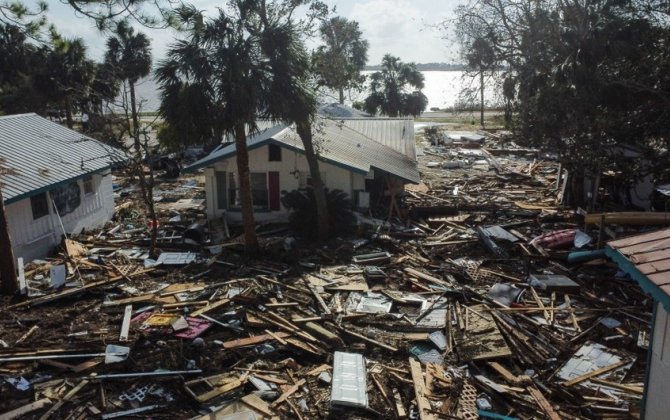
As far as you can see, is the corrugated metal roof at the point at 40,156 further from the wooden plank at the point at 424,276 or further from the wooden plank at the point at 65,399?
the wooden plank at the point at 424,276

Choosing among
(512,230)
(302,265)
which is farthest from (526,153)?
(302,265)

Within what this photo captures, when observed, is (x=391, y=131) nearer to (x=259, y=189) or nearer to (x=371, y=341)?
(x=259, y=189)

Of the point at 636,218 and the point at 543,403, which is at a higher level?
the point at 636,218

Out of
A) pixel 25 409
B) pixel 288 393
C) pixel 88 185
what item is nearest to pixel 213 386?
pixel 288 393

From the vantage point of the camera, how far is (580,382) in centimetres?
1045

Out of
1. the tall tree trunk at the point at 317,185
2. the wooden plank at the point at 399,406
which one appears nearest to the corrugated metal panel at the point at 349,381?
the wooden plank at the point at 399,406

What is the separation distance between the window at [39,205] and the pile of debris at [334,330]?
4.91ft

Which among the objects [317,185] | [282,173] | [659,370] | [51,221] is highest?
[282,173]

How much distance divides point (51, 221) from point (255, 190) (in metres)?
8.02

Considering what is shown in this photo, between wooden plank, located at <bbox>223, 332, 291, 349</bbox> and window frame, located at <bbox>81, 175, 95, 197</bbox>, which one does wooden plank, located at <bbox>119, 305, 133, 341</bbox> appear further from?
window frame, located at <bbox>81, 175, 95, 197</bbox>

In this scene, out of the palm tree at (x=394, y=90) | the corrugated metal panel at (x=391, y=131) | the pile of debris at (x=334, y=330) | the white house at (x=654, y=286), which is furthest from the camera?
the palm tree at (x=394, y=90)

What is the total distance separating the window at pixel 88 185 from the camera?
22.0 meters

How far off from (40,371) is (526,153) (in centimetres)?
3846

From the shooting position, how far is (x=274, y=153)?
22828mm
